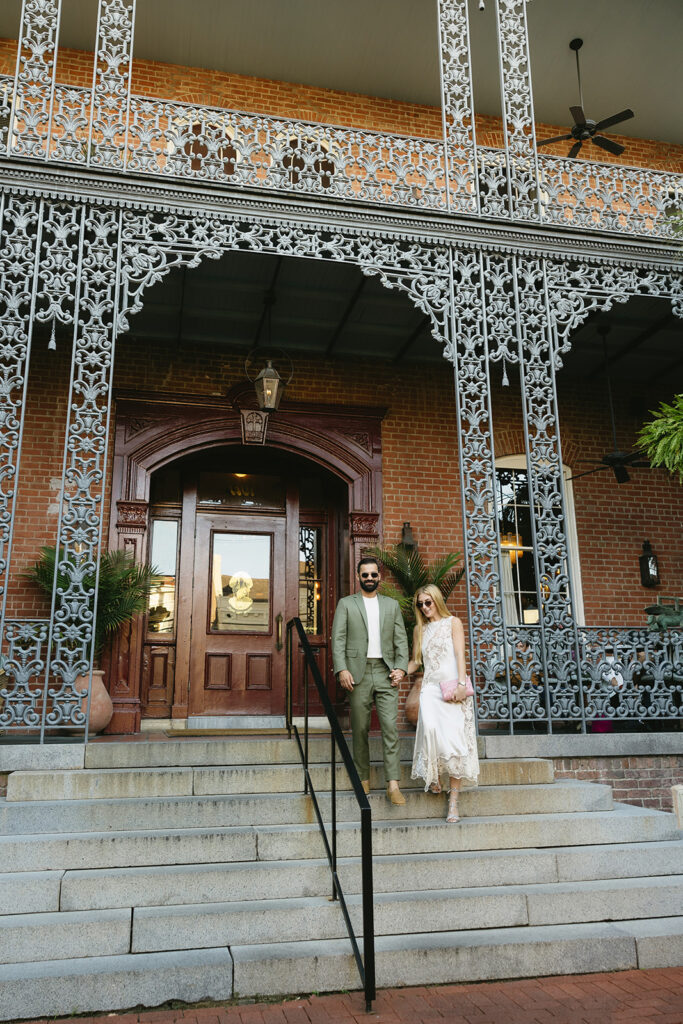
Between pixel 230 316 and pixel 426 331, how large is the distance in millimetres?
2297

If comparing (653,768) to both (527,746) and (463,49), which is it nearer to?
(527,746)

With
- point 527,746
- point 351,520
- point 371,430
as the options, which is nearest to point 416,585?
point 351,520

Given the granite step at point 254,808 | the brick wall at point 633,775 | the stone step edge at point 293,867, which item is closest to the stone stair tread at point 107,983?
the stone step edge at point 293,867

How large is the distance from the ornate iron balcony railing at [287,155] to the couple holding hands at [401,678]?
406cm

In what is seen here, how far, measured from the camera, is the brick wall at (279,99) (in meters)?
10.6

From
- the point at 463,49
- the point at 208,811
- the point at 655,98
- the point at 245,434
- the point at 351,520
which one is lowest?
the point at 208,811

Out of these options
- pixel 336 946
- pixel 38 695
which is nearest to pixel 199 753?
pixel 38 695

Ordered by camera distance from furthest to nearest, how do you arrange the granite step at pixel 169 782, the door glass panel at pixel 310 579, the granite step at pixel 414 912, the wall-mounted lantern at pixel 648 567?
the wall-mounted lantern at pixel 648 567
the door glass panel at pixel 310 579
the granite step at pixel 169 782
the granite step at pixel 414 912

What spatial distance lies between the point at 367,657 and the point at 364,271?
3712 millimetres

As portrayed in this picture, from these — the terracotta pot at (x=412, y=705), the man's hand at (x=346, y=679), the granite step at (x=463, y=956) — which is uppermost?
the man's hand at (x=346, y=679)

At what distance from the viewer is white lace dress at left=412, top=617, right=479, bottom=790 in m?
5.48

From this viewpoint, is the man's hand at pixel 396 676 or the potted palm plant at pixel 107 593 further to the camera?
the potted palm plant at pixel 107 593

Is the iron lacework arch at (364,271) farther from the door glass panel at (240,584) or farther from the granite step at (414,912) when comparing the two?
the door glass panel at (240,584)

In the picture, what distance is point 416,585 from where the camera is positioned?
927cm
